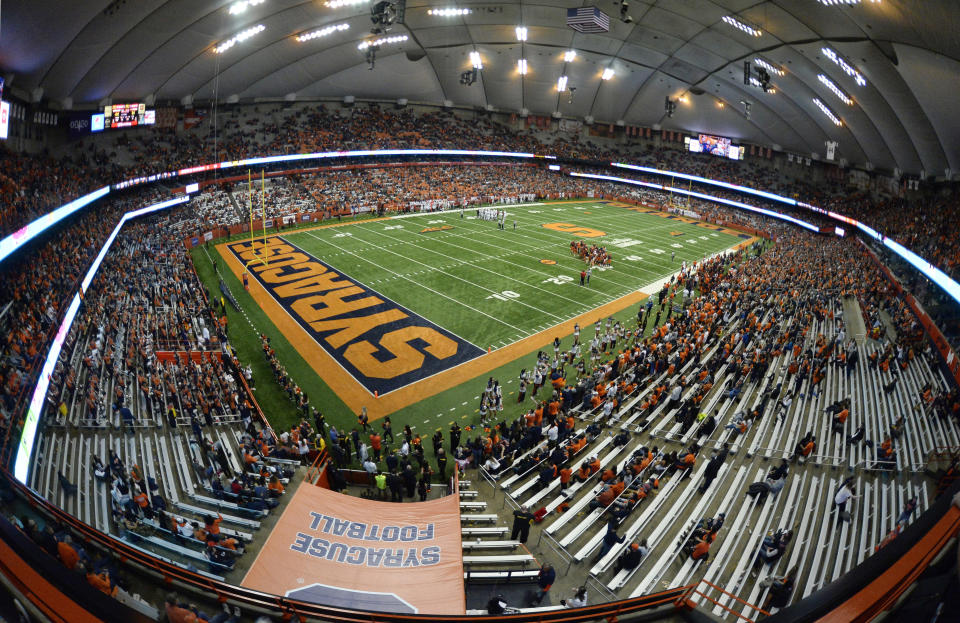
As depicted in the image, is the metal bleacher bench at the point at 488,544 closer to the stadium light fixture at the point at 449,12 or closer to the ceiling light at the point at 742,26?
the ceiling light at the point at 742,26

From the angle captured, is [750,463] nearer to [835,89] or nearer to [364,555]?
[364,555]

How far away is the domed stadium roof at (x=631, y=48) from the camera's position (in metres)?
23.5

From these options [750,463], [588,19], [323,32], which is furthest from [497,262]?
[323,32]

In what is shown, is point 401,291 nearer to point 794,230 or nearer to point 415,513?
point 415,513

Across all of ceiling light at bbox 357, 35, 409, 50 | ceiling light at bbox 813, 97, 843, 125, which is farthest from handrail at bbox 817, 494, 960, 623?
ceiling light at bbox 357, 35, 409, 50

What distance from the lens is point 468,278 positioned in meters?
30.6

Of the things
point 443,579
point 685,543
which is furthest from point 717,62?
point 443,579

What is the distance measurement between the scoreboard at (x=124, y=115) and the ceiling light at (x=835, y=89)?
48453mm

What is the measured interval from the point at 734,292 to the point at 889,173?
30345 millimetres

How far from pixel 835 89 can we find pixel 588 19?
1963 cm

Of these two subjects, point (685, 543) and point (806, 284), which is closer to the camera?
point (685, 543)

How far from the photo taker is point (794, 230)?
49.9m

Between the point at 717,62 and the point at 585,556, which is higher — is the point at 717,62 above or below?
above

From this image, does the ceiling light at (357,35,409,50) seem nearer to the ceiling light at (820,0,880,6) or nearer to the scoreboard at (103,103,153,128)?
the scoreboard at (103,103,153,128)
